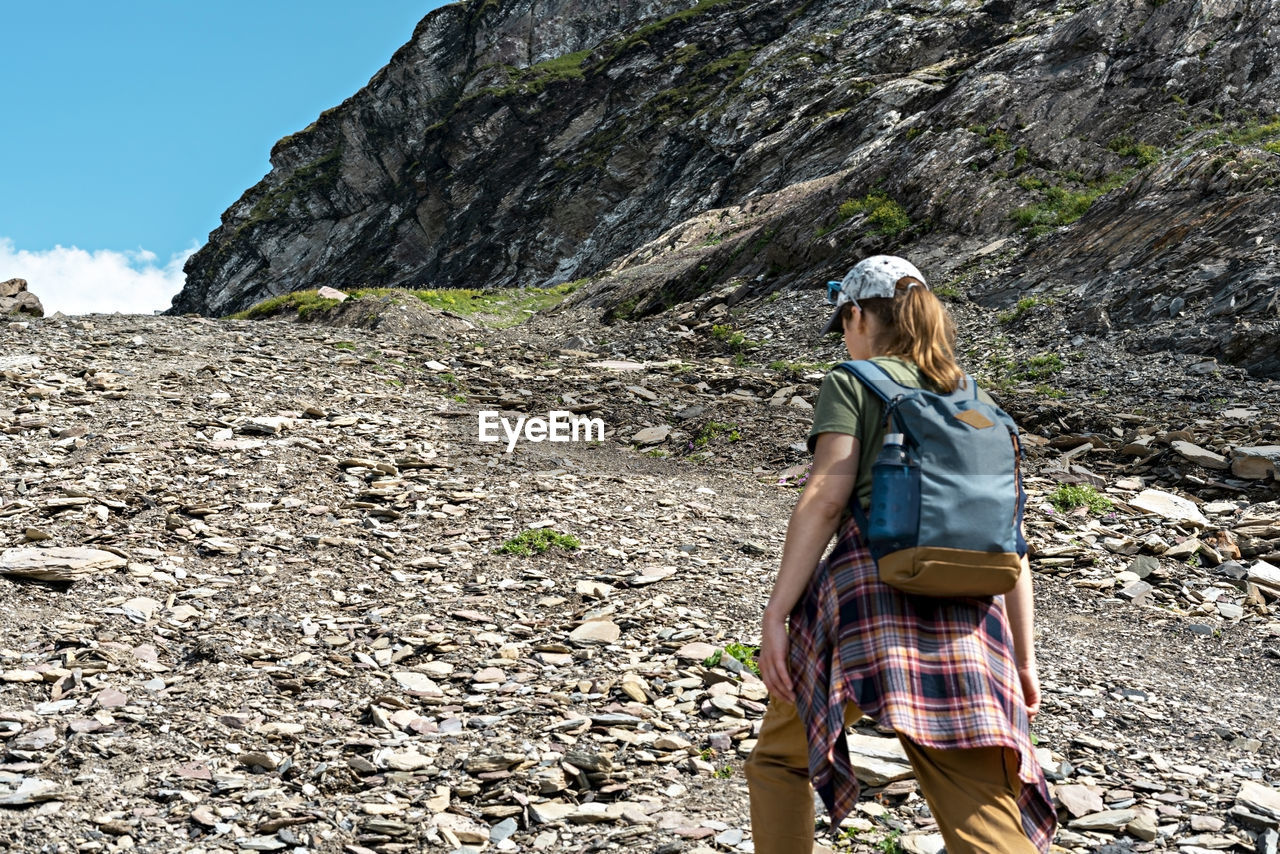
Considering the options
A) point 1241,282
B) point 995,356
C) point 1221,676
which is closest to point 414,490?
point 1221,676

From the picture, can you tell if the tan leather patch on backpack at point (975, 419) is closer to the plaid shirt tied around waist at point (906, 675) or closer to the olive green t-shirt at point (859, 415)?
the olive green t-shirt at point (859, 415)

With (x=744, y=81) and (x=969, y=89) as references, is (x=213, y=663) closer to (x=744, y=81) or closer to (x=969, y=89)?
(x=969, y=89)

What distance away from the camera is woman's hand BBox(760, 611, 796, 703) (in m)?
2.82

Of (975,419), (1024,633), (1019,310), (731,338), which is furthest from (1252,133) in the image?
(975,419)

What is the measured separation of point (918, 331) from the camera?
2.88 m

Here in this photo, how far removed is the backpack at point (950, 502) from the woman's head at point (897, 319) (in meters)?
0.19

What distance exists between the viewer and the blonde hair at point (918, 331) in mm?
2811

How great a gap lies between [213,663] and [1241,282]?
15750 mm

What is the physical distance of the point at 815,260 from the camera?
23359 millimetres

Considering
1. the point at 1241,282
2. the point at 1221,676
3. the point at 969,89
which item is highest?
the point at 969,89

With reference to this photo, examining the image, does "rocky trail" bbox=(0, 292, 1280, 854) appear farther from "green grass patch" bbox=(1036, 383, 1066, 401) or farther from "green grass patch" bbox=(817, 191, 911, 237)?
"green grass patch" bbox=(817, 191, 911, 237)

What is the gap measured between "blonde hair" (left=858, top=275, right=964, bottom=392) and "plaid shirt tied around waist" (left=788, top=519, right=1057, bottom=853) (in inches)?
23.0

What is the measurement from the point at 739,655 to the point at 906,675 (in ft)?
12.8

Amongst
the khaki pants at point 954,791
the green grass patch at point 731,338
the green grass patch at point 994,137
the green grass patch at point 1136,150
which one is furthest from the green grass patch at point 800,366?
the khaki pants at point 954,791
